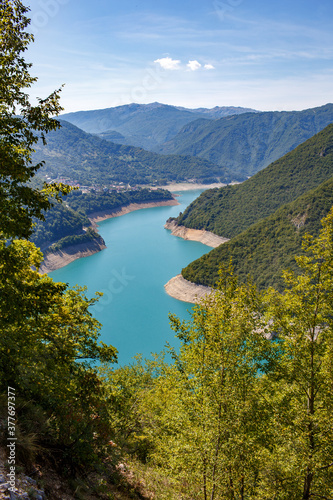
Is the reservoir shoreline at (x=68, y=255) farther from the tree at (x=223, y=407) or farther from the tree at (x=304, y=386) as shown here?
the tree at (x=304, y=386)

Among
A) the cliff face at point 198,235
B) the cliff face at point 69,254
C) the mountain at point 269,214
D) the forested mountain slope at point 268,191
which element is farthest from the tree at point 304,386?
the forested mountain slope at point 268,191

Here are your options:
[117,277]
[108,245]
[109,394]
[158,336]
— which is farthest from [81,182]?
[109,394]

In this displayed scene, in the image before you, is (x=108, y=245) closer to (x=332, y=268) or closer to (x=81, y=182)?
(x=332, y=268)

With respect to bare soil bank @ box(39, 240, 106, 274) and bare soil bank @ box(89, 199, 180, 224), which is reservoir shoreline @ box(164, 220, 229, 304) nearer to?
bare soil bank @ box(39, 240, 106, 274)

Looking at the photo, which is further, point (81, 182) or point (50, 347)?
point (81, 182)

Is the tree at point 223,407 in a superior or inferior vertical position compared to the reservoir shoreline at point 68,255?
superior

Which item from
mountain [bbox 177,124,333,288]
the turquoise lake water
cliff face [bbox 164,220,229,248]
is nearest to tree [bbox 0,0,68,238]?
the turquoise lake water

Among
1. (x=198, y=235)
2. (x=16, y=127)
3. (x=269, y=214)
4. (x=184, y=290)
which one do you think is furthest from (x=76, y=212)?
(x=16, y=127)
